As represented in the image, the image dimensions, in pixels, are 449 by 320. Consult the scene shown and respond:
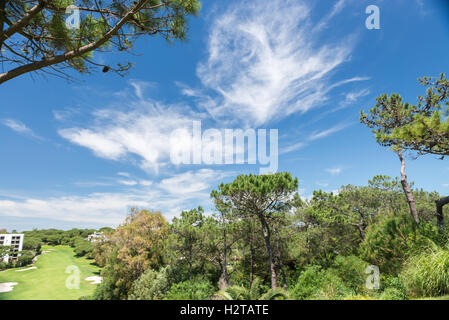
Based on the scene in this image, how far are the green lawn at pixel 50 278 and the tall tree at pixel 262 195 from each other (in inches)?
726

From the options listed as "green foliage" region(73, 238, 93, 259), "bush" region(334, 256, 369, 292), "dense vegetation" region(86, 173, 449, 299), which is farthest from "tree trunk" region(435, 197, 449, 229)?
"green foliage" region(73, 238, 93, 259)

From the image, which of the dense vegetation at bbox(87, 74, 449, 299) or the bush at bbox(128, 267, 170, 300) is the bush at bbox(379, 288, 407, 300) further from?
the bush at bbox(128, 267, 170, 300)

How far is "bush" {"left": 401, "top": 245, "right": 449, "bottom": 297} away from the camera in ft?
10.6

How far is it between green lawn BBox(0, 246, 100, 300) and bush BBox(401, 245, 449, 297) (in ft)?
77.6

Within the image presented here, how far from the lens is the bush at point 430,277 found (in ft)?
10.6

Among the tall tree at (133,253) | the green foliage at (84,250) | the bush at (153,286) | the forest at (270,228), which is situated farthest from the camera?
the green foliage at (84,250)

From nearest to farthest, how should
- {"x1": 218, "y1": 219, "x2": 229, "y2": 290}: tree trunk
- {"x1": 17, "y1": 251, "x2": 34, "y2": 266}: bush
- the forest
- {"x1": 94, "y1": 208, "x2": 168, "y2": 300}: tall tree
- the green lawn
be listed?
the forest < {"x1": 218, "y1": 219, "x2": 229, "y2": 290}: tree trunk < {"x1": 94, "y1": 208, "x2": 168, "y2": 300}: tall tree < the green lawn < {"x1": 17, "y1": 251, "x2": 34, "y2": 266}: bush

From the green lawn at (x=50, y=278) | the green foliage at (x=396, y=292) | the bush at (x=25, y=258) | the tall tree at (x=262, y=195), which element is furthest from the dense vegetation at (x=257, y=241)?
the bush at (x=25, y=258)

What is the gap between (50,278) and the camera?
73.0ft

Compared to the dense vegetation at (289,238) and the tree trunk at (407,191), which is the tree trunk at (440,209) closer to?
the dense vegetation at (289,238)

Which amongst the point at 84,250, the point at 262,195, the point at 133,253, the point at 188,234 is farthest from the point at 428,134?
the point at 84,250

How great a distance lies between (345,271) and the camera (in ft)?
24.9
